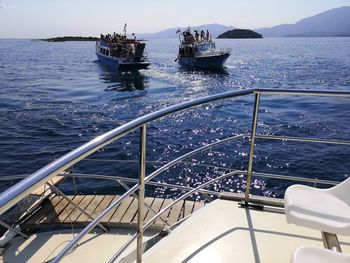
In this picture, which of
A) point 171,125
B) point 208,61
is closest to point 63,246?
point 171,125

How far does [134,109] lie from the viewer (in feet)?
75.0

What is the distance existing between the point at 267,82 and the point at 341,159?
1985 cm

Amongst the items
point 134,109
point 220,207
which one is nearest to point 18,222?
point 220,207

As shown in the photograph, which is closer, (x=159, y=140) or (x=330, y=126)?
(x=159, y=140)

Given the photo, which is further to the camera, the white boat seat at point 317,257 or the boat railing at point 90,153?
the white boat seat at point 317,257

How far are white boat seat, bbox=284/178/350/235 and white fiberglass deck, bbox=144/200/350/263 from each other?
472 millimetres

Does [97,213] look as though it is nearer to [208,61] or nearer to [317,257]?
[317,257]

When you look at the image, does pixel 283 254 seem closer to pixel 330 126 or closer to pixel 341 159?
pixel 341 159

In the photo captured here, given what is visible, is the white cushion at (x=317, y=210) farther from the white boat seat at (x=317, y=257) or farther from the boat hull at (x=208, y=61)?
the boat hull at (x=208, y=61)

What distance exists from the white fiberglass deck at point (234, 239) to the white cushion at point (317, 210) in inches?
18.7

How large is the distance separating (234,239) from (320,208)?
0.77 m

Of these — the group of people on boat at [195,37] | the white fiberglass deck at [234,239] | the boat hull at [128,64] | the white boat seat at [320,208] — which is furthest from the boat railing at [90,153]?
the group of people on boat at [195,37]

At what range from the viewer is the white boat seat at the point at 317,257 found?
167 centimetres

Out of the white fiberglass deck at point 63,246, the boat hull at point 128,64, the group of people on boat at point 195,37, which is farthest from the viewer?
the group of people on boat at point 195,37
